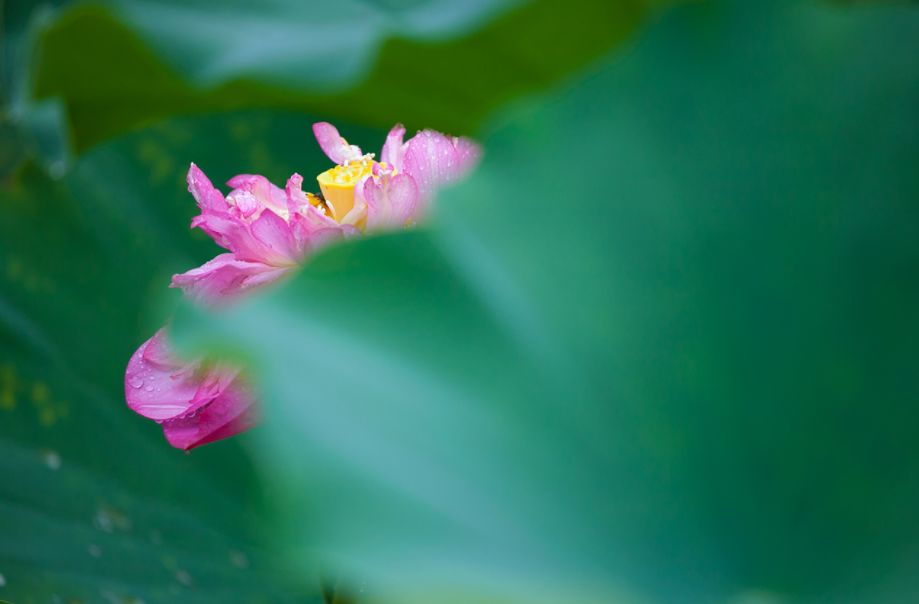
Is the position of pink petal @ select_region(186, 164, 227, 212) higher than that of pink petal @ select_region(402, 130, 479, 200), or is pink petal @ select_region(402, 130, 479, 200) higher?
pink petal @ select_region(186, 164, 227, 212)

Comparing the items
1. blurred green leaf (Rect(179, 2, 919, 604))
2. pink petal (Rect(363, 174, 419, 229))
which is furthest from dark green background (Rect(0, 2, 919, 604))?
pink petal (Rect(363, 174, 419, 229))

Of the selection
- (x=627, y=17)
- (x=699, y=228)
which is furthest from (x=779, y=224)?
(x=627, y=17)

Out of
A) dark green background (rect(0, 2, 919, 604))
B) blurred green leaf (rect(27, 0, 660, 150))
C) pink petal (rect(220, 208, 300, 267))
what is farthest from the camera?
blurred green leaf (rect(27, 0, 660, 150))

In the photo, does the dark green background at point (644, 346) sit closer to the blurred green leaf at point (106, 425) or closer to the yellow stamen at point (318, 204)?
the yellow stamen at point (318, 204)

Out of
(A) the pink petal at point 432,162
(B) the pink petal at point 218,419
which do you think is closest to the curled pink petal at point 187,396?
(B) the pink petal at point 218,419

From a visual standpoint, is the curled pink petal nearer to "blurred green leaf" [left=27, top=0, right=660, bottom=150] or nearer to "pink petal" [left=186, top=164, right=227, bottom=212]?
"pink petal" [left=186, top=164, right=227, bottom=212]

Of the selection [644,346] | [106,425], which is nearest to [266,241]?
[644,346]
